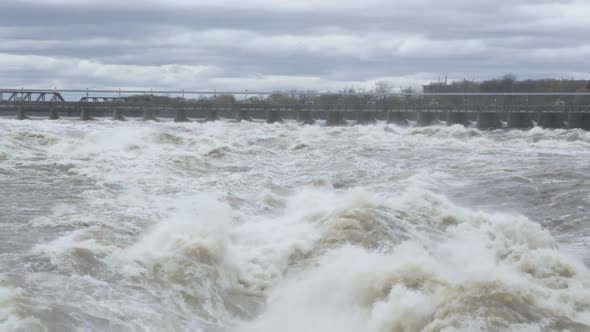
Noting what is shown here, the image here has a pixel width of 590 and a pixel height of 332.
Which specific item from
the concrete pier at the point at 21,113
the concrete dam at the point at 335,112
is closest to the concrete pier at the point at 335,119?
the concrete dam at the point at 335,112

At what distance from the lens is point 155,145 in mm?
38938

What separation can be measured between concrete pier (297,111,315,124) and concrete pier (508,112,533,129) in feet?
59.6

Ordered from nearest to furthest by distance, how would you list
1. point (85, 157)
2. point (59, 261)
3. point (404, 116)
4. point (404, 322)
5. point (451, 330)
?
point (451, 330), point (404, 322), point (59, 261), point (85, 157), point (404, 116)

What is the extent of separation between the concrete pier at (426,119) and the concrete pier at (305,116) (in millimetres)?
10176

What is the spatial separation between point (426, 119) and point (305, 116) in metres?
11.6

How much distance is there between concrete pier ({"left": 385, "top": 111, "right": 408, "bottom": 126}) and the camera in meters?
72.7

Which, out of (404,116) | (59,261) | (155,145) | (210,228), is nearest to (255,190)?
(210,228)

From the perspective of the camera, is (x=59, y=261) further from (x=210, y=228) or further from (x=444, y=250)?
(x=444, y=250)

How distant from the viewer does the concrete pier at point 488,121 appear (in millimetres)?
66500

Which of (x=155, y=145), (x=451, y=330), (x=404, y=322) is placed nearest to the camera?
(x=451, y=330)

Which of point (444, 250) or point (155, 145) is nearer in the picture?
point (444, 250)

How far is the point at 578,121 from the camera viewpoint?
61.3 m

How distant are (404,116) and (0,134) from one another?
146 ft

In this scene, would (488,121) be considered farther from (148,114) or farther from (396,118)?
(148,114)
